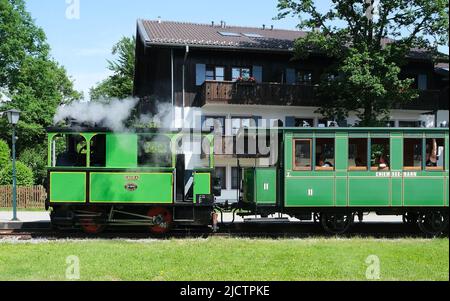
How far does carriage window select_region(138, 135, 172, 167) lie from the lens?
1242 cm

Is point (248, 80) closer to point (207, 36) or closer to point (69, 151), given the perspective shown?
point (207, 36)

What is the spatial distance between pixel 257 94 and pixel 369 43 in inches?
223

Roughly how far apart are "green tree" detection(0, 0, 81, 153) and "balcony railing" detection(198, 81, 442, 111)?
14225 millimetres

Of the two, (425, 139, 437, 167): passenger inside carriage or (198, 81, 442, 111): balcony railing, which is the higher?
(198, 81, 442, 111): balcony railing

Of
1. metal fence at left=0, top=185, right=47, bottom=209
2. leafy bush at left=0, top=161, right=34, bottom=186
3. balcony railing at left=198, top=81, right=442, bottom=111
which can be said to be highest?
balcony railing at left=198, top=81, right=442, bottom=111

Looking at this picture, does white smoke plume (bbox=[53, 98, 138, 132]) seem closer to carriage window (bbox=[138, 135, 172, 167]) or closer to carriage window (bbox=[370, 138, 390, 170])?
carriage window (bbox=[138, 135, 172, 167])

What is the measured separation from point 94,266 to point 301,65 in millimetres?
21018

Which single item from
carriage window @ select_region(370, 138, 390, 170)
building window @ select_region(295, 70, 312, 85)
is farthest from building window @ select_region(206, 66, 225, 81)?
carriage window @ select_region(370, 138, 390, 170)

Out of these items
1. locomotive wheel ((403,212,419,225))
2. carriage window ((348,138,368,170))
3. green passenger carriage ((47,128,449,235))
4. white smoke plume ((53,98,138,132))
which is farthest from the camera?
locomotive wheel ((403,212,419,225))

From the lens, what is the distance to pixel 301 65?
27562 mm

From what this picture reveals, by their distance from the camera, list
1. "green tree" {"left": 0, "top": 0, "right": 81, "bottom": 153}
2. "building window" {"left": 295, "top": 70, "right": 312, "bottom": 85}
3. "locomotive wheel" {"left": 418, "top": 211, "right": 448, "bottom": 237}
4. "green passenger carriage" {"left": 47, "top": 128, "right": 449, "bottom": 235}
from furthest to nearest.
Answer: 1. "green tree" {"left": 0, "top": 0, "right": 81, "bottom": 153}
2. "building window" {"left": 295, "top": 70, "right": 312, "bottom": 85}
3. "locomotive wheel" {"left": 418, "top": 211, "right": 448, "bottom": 237}
4. "green passenger carriage" {"left": 47, "top": 128, "right": 449, "bottom": 235}

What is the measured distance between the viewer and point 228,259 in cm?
913
